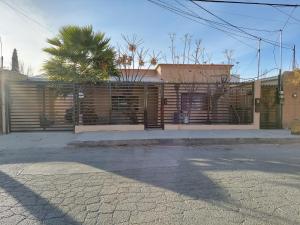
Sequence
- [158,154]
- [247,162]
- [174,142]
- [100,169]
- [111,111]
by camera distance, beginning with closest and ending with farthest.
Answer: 1. [100,169]
2. [247,162]
3. [158,154]
4. [174,142]
5. [111,111]

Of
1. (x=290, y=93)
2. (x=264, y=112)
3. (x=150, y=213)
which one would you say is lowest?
(x=150, y=213)

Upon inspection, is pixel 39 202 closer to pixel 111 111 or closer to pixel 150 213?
pixel 150 213

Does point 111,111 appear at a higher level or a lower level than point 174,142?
higher

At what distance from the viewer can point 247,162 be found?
6.79 meters

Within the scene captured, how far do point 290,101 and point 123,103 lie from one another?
27.3ft

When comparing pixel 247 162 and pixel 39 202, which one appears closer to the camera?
pixel 39 202

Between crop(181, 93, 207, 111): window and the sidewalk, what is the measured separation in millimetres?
→ 2150

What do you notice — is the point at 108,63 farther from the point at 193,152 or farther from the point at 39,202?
the point at 39,202

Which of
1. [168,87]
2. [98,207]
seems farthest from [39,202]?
[168,87]

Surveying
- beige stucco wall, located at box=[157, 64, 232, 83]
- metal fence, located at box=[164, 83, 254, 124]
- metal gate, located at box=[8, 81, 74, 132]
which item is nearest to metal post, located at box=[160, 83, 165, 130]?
metal fence, located at box=[164, 83, 254, 124]

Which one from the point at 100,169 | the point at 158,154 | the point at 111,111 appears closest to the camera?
the point at 100,169

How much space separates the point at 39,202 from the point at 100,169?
2042 millimetres

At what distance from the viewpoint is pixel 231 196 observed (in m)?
4.38

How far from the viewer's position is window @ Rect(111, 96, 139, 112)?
12594mm
